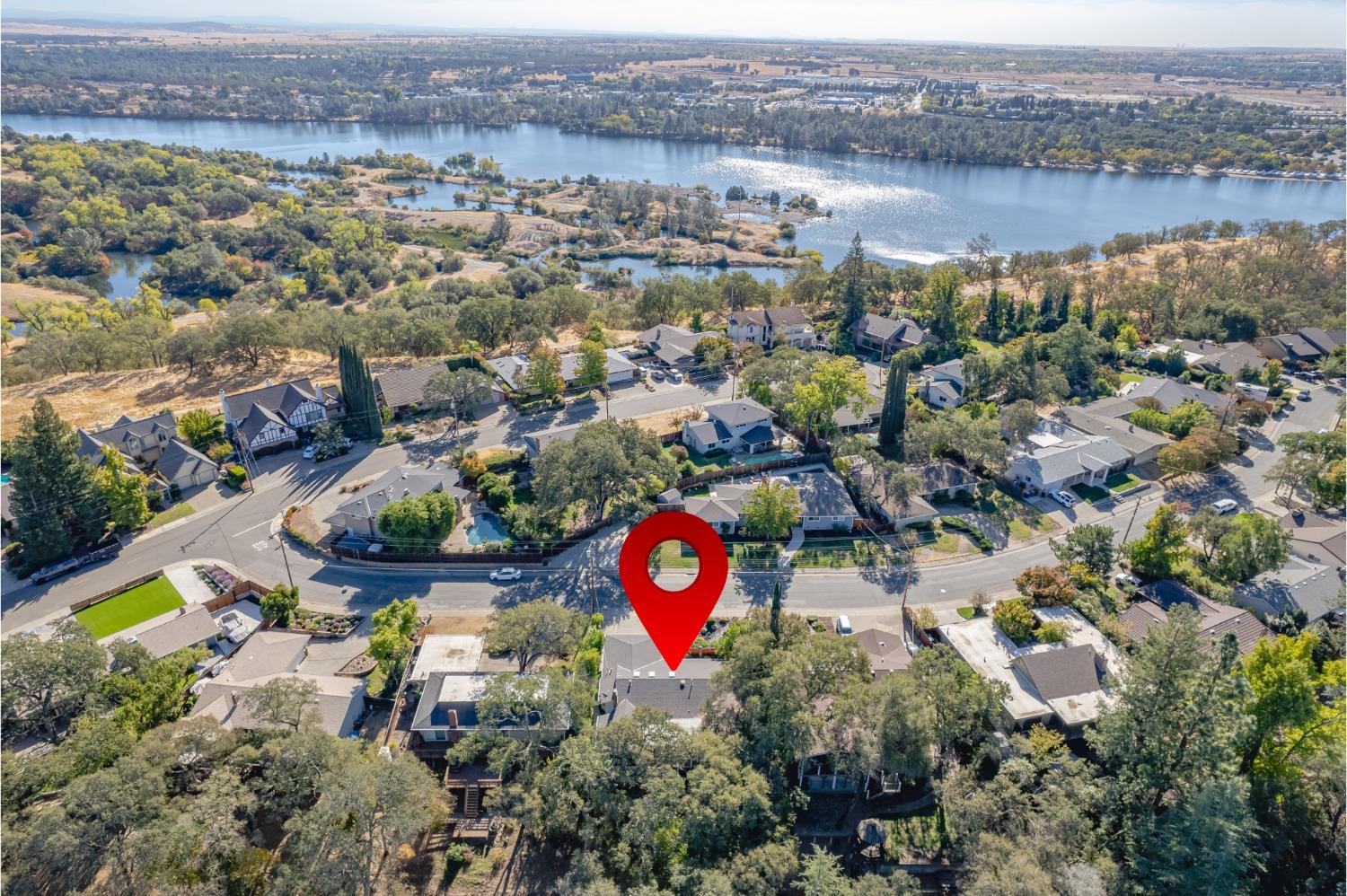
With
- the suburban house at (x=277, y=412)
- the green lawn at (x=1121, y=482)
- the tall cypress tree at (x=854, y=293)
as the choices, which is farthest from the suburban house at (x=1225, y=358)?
the suburban house at (x=277, y=412)

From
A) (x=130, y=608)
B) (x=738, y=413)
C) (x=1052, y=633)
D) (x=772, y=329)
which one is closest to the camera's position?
(x=1052, y=633)

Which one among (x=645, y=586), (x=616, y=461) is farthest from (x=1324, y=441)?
(x=645, y=586)

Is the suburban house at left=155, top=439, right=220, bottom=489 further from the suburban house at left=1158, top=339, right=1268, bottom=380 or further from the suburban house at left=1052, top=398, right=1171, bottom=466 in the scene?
the suburban house at left=1158, top=339, right=1268, bottom=380

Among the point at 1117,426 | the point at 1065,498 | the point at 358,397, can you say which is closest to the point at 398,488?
the point at 358,397

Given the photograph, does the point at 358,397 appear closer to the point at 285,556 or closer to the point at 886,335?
the point at 285,556

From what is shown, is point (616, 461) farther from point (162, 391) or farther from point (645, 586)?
point (162, 391)

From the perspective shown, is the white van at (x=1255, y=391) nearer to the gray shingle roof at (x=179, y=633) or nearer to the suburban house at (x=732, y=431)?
the suburban house at (x=732, y=431)

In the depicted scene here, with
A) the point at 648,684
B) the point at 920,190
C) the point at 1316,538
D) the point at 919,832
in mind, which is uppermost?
the point at 920,190
